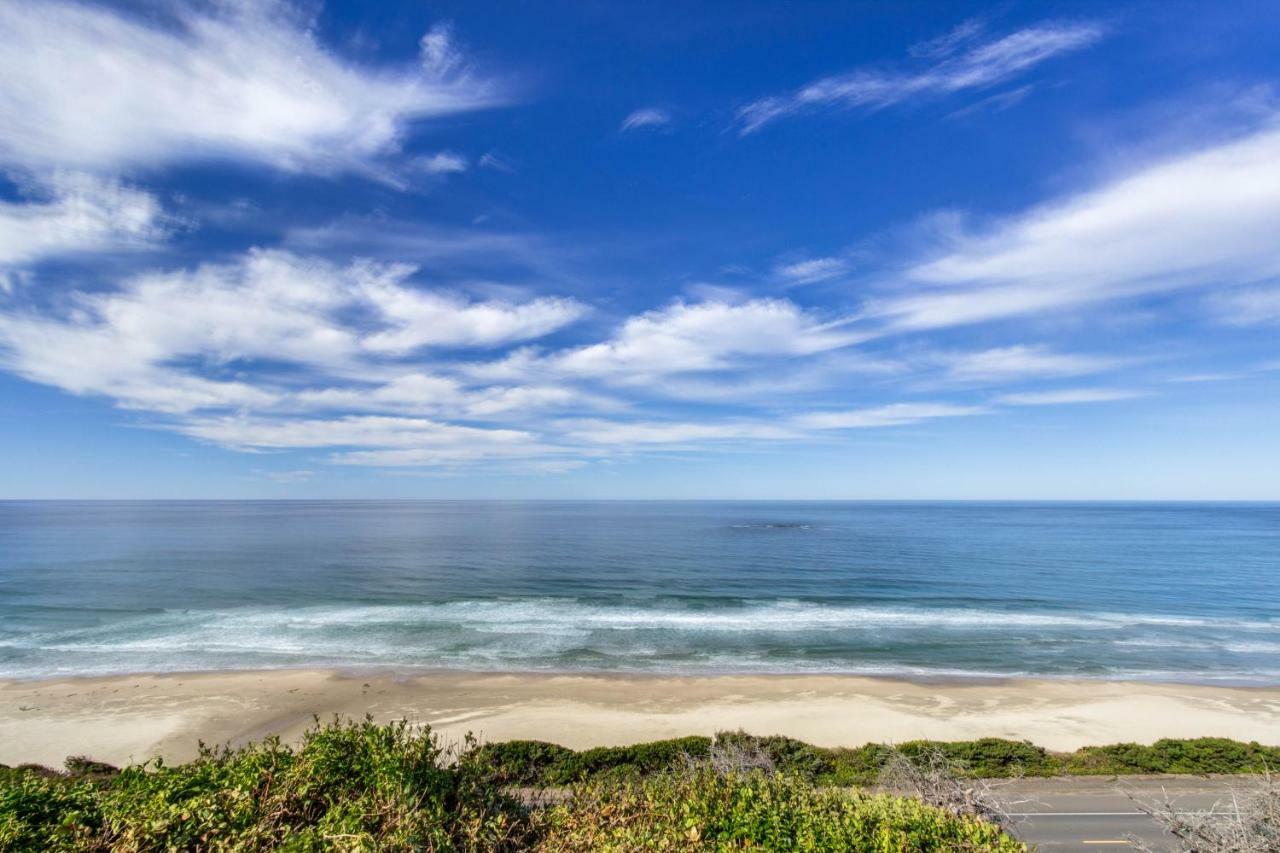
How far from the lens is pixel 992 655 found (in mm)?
47469

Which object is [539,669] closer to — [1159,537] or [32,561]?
[32,561]

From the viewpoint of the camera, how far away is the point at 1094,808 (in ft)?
75.4

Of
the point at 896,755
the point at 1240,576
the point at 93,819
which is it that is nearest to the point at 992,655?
the point at 896,755

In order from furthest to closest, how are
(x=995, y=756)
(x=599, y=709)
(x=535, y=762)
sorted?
(x=599, y=709) < (x=995, y=756) < (x=535, y=762)

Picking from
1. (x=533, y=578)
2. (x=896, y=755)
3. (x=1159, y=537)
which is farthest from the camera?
(x=1159, y=537)

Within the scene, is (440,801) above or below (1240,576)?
above

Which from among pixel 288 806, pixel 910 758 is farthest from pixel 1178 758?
pixel 288 806

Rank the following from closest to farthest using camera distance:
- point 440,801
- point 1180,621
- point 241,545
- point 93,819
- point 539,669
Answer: point 93,819 → point 440,801 → point 539,669 → point 1180,621 → point 241,545

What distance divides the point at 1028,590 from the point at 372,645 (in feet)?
243

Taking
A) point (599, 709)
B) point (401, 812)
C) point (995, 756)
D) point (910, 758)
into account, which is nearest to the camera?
point (401, 812)

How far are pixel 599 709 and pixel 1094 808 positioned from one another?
23.9 meters

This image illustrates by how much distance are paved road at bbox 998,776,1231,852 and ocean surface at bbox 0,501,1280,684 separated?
58.5 ft

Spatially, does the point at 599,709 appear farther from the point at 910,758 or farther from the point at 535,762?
the point at 910,758

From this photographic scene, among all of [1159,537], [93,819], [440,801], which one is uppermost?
[93,819]
